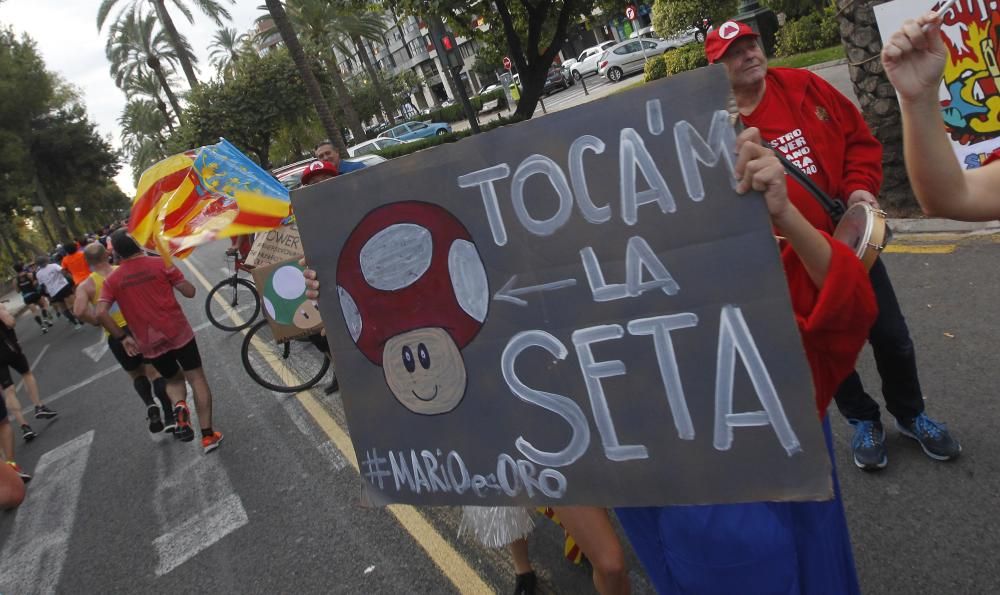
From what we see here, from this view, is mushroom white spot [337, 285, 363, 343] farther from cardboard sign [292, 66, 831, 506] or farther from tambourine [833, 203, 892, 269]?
tambourine [833, 203, 892, 269]

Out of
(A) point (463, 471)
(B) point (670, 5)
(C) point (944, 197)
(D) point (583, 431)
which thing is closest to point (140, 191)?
(A) point (463, 471)

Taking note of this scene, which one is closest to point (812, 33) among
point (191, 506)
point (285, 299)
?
point (285, 299)

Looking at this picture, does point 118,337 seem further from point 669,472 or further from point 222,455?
point 669,472

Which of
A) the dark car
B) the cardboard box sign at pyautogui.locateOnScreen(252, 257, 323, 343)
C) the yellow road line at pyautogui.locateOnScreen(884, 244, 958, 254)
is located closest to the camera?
the yellow road line at pyautogui.locateOnScreen(884, 244, 958, 254)

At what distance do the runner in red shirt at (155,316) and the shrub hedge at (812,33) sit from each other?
45.6ft

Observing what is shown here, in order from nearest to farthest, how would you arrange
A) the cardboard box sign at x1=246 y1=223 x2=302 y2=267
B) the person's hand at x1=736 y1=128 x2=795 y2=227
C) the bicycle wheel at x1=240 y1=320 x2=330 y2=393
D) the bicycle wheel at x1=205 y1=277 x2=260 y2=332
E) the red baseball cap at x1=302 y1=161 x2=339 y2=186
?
the person's hand at x1=736 y1=128 x2=795 y2=227
the red baseball cap at x1=302 y1=161 x2=339 y2=186
the cardboard box sign at x1=246 y1=223 x2=302 y2=267
the bicycle wheel at x1=240 y1=320 x2=330 y2=393
the bicycle wheel at x1=205 y1=277 x2=260 y2=332

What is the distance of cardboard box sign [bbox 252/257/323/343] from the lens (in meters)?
5.21

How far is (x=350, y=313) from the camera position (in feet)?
7.27

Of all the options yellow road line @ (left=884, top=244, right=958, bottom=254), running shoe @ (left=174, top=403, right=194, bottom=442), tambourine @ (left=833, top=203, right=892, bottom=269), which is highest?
tambourine @ (left=833, top=203, right=892, bottom=269)

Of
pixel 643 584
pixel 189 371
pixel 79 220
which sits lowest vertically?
pixel 643 584

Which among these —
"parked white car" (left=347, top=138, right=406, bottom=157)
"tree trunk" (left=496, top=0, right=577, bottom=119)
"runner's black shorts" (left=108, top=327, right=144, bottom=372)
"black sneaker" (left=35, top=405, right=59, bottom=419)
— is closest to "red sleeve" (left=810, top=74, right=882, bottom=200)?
"runner's black shorts" (left=108, top=327, right=144, bottom=372)

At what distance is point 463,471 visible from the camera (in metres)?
2.07

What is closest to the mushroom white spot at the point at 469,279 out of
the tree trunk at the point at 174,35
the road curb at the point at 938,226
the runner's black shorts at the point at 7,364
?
the road curb at the point at 938,226

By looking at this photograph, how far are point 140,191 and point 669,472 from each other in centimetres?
316
